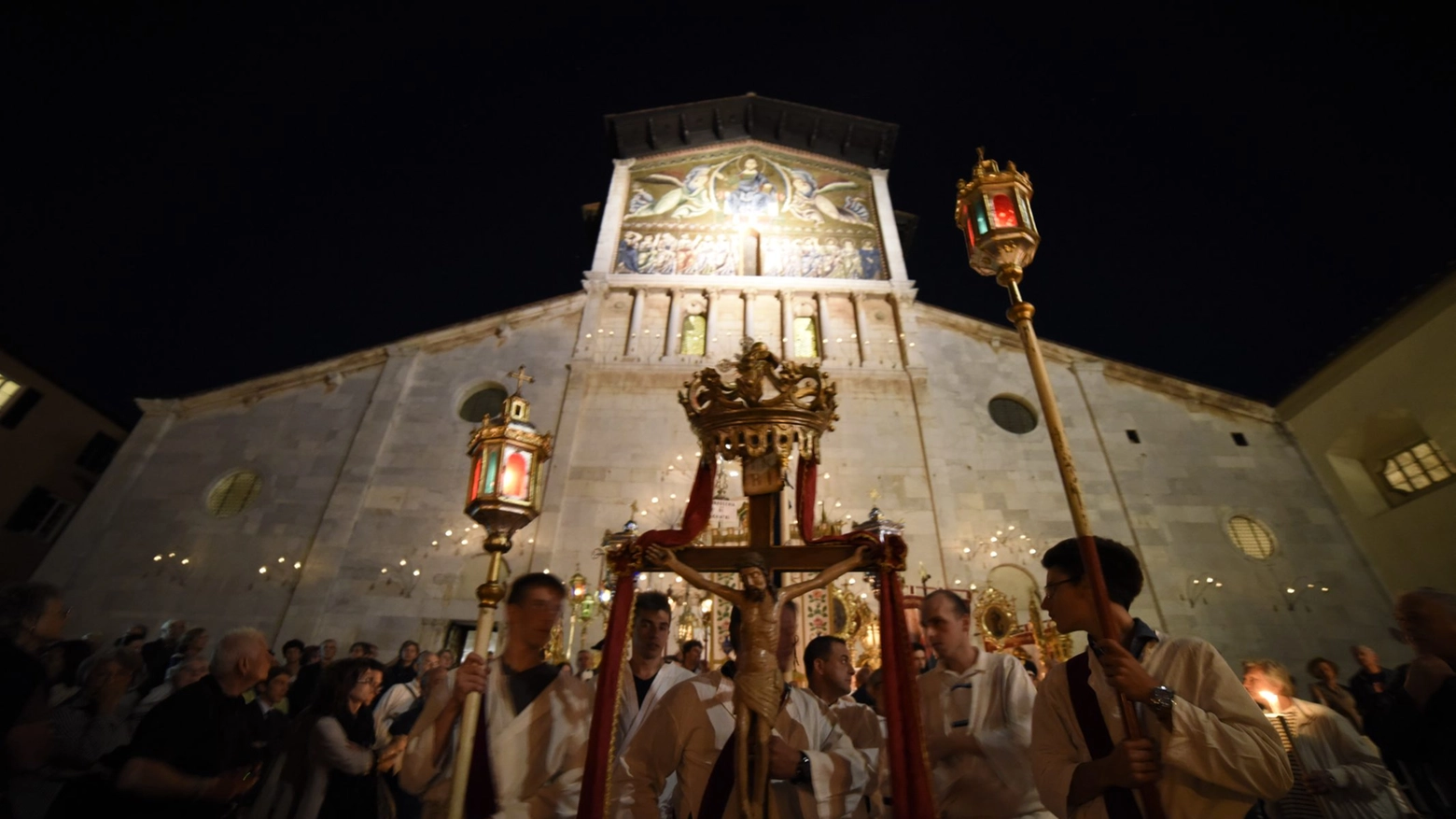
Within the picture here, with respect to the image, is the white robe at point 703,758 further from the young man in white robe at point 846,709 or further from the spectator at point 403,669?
the spectator at point 403,669

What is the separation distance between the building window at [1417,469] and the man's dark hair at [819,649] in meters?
14.1

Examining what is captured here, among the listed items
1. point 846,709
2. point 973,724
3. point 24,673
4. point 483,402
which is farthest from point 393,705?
point 483,402

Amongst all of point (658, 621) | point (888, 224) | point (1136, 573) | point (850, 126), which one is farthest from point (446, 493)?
point (850, 126)

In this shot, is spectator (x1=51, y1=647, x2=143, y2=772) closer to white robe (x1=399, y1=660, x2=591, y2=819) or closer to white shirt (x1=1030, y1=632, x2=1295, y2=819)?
white robe (x1=399, y1=660, x2=591, y2=819)

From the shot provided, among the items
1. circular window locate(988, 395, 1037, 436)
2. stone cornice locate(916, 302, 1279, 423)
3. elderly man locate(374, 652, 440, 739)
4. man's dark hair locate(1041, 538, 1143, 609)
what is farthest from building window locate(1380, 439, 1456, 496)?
elderly man locate(374, 652, 440, 739)

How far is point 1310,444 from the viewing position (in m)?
13.6

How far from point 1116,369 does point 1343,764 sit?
480 inches

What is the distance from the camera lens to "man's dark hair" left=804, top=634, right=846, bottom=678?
155 inches

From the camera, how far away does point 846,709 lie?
370 centimetres

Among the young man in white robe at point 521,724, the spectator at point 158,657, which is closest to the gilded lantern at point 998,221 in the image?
the young man in white robe at point 521,724

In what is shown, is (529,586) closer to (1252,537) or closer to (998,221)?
(998,221)

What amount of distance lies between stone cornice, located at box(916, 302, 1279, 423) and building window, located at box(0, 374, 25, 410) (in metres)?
22.0

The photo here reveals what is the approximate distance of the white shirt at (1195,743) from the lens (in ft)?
6.81

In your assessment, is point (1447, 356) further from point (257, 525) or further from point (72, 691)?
point (257, 525)
